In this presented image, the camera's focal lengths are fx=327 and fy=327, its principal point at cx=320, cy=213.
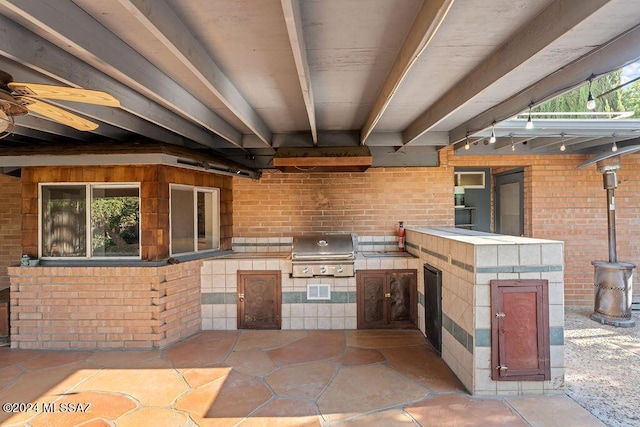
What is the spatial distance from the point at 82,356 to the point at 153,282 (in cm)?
109

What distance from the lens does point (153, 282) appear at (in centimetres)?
384

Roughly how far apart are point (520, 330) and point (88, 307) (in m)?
4.57

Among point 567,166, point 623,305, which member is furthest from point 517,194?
point 623,305

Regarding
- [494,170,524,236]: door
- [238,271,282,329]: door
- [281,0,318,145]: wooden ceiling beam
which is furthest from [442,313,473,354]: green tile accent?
[494,170,524,236]: door

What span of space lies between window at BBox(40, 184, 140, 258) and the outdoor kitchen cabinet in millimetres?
2958

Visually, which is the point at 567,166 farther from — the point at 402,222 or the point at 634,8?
the point at 634,8

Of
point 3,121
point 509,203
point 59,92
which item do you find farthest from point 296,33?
point 509,203

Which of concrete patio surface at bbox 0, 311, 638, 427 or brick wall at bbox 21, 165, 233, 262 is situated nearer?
concrete patio surface at bbox 0, 311, 638, 427

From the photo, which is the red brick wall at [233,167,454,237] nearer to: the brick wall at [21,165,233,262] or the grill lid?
the grill lid

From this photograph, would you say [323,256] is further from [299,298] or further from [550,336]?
[550,336]

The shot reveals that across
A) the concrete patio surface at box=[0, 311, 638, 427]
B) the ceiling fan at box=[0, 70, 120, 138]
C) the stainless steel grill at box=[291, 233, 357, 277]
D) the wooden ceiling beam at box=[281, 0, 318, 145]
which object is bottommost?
the concrete patio surface at box=[0, 311, 638, 427]

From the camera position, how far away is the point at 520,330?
275 cm

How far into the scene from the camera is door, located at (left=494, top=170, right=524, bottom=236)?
18.2 ft

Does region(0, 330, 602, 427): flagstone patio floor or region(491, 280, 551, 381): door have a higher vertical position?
region(491, 280, 551, 381): door
